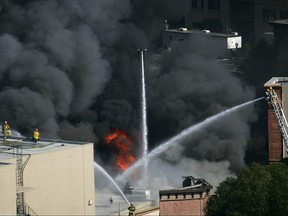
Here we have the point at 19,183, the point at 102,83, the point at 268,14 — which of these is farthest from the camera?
the point at 268,14

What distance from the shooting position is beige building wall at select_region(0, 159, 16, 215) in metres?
36.1

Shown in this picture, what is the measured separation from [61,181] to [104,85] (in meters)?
20.3

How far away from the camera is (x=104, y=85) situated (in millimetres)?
59031

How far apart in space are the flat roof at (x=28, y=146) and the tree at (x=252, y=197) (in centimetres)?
452

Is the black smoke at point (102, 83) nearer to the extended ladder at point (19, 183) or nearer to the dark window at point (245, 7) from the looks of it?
the extended ladder at point (19, 183)

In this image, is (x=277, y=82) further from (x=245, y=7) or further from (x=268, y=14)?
(x=245, y=7)

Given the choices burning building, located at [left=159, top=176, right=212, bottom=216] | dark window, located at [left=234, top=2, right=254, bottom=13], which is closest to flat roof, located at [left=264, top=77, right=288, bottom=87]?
burning building, located at [left=159, top=176, right=212, bottom=216]

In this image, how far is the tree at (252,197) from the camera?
3681 centimetres

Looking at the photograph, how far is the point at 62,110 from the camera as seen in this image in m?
54.9

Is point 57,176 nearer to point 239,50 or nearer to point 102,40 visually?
point 102,40

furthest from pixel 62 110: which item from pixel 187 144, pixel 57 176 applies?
pixel 57 176

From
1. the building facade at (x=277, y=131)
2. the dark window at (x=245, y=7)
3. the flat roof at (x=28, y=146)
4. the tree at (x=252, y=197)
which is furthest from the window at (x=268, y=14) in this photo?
the tree at (x=252, y=197)

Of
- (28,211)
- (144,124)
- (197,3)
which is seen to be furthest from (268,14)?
(28,211)

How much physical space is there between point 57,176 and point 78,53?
18.9 meters
